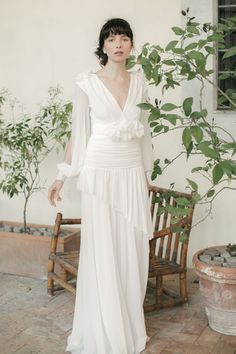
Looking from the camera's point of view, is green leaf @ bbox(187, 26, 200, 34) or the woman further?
the woman

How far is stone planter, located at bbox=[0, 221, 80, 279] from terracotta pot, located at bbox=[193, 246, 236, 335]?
1270mm

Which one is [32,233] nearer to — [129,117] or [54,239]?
[54,239]

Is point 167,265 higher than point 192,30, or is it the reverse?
point 192,30

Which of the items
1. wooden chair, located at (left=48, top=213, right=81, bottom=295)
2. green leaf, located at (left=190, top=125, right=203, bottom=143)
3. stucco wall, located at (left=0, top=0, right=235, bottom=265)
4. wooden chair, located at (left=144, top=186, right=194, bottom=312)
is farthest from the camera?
stucco wall, located at (left=0, top=0, right=235, bottom=265)

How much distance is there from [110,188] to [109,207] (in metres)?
0.10

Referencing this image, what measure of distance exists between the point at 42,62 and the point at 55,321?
2.17m

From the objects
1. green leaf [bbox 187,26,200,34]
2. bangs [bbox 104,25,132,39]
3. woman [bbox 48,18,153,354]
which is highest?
bangs [bbox 104,25,132,39]

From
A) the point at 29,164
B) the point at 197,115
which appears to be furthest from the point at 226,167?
the point at 29,164

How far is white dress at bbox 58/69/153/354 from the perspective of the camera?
313 cm

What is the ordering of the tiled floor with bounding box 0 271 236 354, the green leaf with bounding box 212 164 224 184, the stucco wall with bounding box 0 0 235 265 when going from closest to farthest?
the green leaf with bounding box 212 164 224 184 < the tiled floor with bounding box 0 271 236 354 < the stucco wall with bounding box 0 0 235 265

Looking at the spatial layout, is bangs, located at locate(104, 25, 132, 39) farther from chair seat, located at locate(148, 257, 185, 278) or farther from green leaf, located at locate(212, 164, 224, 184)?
chair seat, located at locate(148, 257, 185, 278)

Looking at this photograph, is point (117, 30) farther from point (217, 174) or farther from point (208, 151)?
point (217, 174)

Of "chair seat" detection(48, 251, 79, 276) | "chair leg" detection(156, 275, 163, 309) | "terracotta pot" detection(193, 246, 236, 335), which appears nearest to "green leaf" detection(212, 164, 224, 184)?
"terracotta pot" detection(193, 246, 236, 335)

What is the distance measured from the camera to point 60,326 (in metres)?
3.71
